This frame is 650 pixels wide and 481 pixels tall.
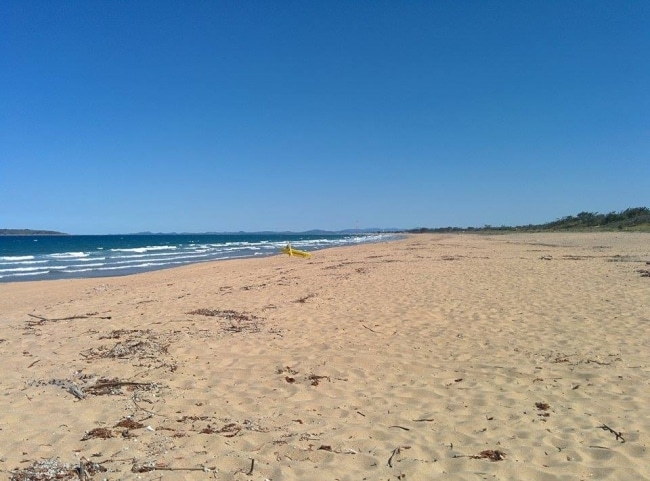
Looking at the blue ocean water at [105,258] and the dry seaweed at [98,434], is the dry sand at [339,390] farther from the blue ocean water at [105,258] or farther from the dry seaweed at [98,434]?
the blue ocean water at [105,258]

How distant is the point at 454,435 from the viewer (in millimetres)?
3973

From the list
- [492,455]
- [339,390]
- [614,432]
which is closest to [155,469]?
[339,390]

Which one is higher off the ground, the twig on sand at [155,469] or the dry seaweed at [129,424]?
the dry seaweed at [129,424]

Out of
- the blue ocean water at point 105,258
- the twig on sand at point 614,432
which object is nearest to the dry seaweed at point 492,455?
the twig on sand at point 614,432

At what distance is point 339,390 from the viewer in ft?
17.0

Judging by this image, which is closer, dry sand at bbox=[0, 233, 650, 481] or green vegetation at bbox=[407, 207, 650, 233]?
dry sand at bbox=[0, 233, 650, 481]

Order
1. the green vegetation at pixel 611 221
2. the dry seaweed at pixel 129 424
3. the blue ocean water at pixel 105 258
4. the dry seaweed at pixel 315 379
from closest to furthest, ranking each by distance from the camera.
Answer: the dry seaweed at pixel 129 424 < the dry seaweed at pixel 315 379 < the blue ocean water at pixel 105 258 < the green vegetation at pixel 611 221

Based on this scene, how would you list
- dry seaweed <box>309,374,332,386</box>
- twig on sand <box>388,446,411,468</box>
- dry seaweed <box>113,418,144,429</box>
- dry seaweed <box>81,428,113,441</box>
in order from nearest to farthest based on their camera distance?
twig on sand <box>388,446,411,468</box> → dry seaweed <box>81,428,113,441</box> → dry seaweed <box>113,418,144,429</box> → dry seaweed <box>309,374,332,386</box>

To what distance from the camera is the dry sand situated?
357 centimetres

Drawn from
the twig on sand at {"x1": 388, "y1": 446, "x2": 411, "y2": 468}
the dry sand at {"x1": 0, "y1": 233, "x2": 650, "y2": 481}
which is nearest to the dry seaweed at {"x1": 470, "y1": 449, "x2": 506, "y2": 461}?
the dry sand at {"x1": 0, "y1": 233, "x2": 650, "y2": 481}

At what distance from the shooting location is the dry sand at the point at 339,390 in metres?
3.57

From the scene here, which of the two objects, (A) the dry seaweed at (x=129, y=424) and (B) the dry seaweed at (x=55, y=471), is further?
(A) the dry seaweed at (x=129, y=424)

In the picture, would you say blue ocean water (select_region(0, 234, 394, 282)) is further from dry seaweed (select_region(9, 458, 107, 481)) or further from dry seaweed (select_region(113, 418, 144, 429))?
dry seaweed (select_region(9, 458, 107, 481))

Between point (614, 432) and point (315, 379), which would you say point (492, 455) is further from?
point (315, 379)
